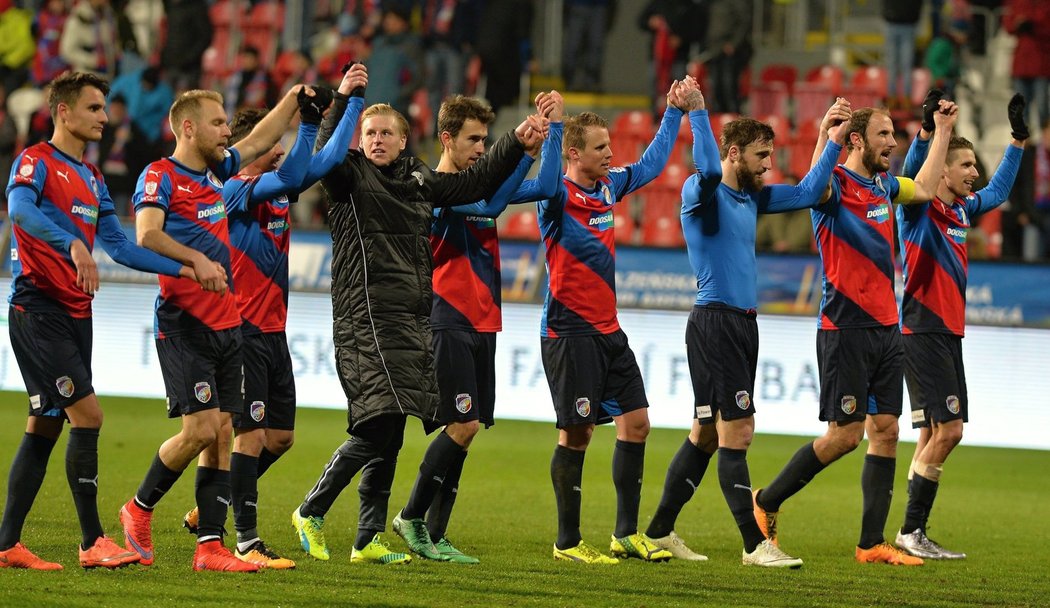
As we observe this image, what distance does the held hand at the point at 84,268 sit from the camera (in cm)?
583

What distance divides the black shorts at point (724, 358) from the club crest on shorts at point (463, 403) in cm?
121

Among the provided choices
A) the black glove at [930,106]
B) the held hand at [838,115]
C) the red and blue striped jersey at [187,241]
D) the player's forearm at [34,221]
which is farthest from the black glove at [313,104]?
the black glove at [930,106]

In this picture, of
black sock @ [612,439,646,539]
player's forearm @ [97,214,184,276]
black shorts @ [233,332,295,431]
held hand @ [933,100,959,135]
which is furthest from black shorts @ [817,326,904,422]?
player's forearm @ [97,214,184,276]

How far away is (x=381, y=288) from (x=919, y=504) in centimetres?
364

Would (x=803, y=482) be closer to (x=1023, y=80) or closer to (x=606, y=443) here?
(x=606, y=443)

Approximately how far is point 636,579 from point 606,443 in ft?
20.3

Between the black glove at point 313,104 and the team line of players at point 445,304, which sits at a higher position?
the black glove at point 313,104

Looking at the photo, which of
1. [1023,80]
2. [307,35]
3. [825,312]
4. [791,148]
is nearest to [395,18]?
[307,35]

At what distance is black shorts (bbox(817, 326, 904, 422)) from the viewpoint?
7.61 metres

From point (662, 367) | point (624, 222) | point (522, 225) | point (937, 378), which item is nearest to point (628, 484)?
point (937, 378)

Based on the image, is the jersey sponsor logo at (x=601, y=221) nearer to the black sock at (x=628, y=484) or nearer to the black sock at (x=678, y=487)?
the black sock at (x=628, y=484)

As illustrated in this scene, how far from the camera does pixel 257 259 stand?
7371 millimetres

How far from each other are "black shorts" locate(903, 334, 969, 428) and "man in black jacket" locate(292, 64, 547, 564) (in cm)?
292

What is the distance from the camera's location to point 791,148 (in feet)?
63.0
